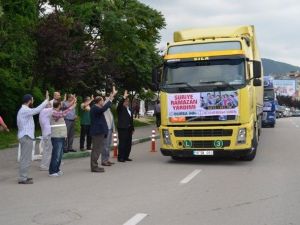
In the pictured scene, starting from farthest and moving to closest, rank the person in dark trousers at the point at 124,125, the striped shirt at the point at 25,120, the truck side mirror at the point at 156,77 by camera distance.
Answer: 1. the person in dark trousers at the point at 124,125
2. the truck side mirror at the point at 156,77
3. the striped shirt at the point at 25,120

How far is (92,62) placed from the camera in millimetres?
24703

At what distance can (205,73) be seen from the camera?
13375 mm

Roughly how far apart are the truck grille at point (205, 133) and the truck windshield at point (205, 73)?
1168 millimetres

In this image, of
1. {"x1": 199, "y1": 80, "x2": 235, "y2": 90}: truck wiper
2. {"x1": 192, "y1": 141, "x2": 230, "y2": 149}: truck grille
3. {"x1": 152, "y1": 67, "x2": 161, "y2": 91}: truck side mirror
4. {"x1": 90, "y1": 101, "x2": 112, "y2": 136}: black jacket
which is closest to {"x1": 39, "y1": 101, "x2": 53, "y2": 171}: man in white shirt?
{"x1": 90, "y1": 101, "x2": 112, "y2": 136}: black jacket

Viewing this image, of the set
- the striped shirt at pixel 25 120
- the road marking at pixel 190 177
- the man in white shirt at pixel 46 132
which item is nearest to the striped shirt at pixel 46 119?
the man in white shirt at pixel 46 132

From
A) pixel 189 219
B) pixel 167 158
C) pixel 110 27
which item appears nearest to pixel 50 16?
pixel 110 27

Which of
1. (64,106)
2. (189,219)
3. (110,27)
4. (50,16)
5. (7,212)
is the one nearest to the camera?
(189,219)

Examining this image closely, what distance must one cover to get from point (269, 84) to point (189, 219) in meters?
29.7

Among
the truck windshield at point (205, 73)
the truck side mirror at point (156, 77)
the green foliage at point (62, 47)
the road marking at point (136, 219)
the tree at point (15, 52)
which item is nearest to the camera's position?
the road marking at point (136, 219)

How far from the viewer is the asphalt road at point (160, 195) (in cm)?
730

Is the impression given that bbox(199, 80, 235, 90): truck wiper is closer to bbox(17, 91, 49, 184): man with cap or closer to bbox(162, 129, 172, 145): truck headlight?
bbox(162, 129, 172, 145): truck headlight

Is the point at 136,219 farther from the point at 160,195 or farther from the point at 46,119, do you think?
the point at 46,119

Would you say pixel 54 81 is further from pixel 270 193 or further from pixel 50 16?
pixel 270 193

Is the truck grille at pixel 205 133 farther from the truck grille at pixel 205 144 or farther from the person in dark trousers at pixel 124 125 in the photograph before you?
the person in dark trousers at pixel 124 125
